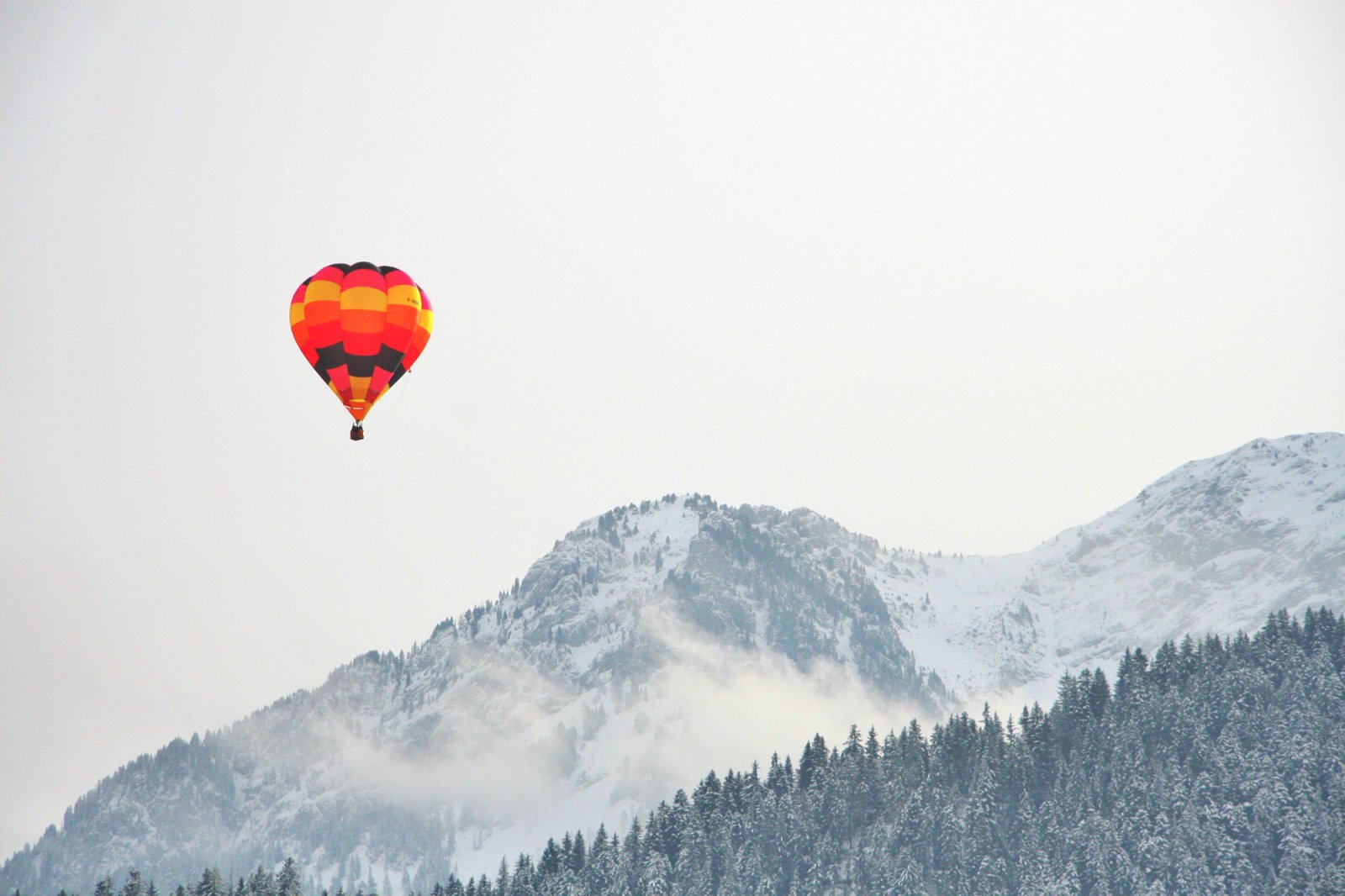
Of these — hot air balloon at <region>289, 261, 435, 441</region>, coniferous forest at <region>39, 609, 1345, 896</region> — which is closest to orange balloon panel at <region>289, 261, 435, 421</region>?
hot air balloon at <region>289, 261, 435, 441</region>

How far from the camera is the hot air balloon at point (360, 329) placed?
10569cm

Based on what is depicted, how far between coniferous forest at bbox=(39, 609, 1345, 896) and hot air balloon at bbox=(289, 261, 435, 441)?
61.2 metres

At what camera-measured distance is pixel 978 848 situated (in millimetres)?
162750

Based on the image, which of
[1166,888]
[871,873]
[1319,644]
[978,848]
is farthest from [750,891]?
[1319,644]

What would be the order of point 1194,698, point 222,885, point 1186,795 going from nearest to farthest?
point 222,885, point 1186,795, point 1194,698

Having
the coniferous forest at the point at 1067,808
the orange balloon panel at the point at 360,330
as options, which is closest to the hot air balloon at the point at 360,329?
the orange balloon panel at the point at 360,330

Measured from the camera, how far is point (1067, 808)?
164375mm

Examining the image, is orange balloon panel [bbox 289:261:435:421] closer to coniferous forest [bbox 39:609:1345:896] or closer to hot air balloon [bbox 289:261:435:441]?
hot air balloon [bbox 289:261:435:441]

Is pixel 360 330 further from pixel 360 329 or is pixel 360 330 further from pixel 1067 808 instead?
pixel 1067 808

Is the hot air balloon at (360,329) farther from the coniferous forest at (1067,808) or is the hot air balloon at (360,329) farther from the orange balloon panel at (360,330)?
the coniferous forest at (1067,808)

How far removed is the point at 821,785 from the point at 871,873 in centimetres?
1802

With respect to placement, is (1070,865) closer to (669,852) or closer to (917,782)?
(917,782)

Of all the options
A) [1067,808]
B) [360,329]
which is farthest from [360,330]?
[1067,808]

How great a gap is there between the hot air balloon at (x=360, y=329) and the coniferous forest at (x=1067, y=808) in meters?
61.2
